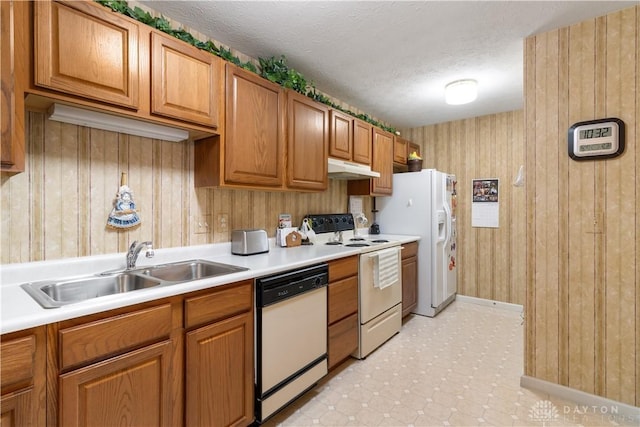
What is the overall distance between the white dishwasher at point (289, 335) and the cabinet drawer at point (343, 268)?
0.10 metres

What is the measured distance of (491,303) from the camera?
3.78 meters

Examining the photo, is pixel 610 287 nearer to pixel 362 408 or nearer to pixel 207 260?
pixel 362 408

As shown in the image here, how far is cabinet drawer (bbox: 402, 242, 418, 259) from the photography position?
10.5ft

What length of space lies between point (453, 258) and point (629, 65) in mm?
2510

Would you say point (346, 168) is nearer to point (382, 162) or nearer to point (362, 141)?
point (362, 141)

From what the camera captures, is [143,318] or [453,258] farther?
[453,258]

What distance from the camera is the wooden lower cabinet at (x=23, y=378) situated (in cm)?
90

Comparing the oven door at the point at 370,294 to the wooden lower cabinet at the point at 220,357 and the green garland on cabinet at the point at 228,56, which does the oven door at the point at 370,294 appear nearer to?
the wooden lower cabinet at the point at 220,357

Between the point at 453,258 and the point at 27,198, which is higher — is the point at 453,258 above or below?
below

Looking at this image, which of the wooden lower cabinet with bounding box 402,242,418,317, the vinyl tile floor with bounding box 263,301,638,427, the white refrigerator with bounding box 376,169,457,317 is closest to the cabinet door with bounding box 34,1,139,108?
the vinyl tile floor with bounding box 263,301,638,427

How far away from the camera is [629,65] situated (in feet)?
5.94

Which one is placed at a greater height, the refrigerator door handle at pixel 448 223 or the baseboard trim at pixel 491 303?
the refrigerator door handle at pixel 448 223

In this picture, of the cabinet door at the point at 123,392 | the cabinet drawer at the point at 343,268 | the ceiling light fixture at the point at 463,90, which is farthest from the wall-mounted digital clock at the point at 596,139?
the cabinet door at the point at 123,392

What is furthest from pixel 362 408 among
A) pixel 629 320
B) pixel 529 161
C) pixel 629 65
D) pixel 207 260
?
pixel 629 65
